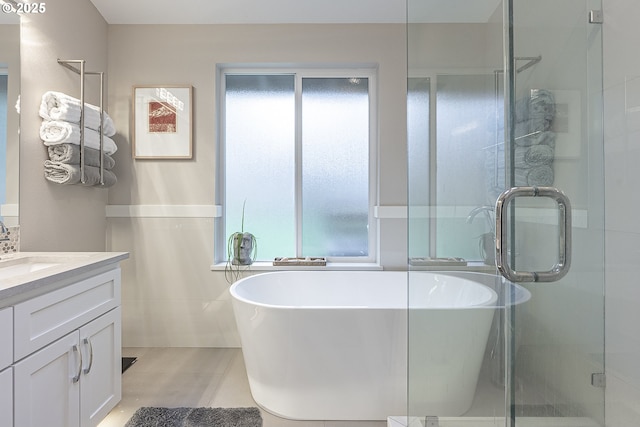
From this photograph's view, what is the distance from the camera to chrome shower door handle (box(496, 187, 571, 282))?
35.4 inches

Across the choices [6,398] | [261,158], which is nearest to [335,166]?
[261,158]

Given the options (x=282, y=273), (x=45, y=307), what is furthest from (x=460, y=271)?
(x=282, y=273)

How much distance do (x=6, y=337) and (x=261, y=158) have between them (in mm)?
2062

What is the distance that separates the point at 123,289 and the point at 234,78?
186 cm

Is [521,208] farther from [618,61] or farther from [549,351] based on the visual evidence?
[618,61]

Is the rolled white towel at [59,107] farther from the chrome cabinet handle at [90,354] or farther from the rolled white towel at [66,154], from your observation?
the chrome cabinet handle at [90,354]

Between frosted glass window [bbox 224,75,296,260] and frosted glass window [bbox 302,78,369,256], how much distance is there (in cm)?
14

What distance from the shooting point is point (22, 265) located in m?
1.70

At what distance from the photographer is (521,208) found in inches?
37.2

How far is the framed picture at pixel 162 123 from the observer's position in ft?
8.94

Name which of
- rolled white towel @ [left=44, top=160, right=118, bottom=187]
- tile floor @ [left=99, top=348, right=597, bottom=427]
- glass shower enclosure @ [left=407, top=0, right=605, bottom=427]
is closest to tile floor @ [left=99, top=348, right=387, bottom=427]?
tile floor @ [left=99, top=348, right=597, bottom=427]

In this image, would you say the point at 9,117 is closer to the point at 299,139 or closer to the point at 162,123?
the point at 162,123

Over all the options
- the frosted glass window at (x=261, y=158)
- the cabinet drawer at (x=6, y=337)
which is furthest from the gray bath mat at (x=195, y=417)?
the frosted glass window at (x=261, y=158)

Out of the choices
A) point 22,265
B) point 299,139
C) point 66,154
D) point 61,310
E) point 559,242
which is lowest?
point 61,310
